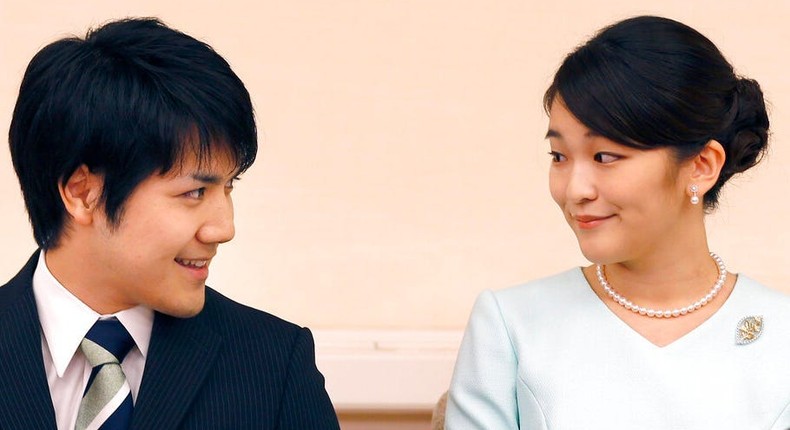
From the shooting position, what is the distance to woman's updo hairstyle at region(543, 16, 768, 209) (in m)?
1.97

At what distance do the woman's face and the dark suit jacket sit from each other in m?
0.47

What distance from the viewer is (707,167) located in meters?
2.05

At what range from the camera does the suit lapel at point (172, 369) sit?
1.94 m

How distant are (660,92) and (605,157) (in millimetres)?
122

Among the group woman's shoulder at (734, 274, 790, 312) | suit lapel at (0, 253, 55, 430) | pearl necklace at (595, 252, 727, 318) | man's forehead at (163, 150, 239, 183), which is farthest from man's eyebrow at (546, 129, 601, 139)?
suit lapel at (0, 253, 55, 430)

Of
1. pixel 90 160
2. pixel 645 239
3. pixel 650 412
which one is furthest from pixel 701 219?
pixel 90 160

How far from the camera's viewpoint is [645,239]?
204 cm

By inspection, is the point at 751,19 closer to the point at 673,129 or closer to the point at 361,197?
the point at 361,197

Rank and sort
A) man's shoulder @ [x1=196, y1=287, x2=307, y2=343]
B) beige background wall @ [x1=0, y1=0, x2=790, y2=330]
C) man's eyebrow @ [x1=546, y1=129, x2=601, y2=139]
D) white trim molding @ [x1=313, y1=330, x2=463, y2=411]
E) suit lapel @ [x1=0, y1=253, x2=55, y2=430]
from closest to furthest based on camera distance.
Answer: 1. suit lapel @ [x1=0, y1=253, x2=55, y2=430]
2. man's eyebrow @ [x1=546, y1=129, x2=601, y2=139]
3. man's shoulder @ [x1=196, y1=287, x2=307, y2=343]
4. white trim molding @ [x1=313, y1=330, x2=463, y2=411]
5. beige background wall @ [x1=0, y1=0, x2=790, y2=330]

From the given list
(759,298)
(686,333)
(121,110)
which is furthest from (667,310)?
(121,110)

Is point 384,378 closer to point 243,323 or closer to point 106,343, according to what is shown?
point 243,323

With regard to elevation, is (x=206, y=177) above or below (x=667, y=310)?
above

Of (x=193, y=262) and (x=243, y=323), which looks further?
(x=243, y=323)

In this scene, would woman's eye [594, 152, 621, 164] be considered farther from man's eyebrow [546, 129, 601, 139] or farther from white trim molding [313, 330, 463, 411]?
white trim molding [313, 330, 463, 411]
